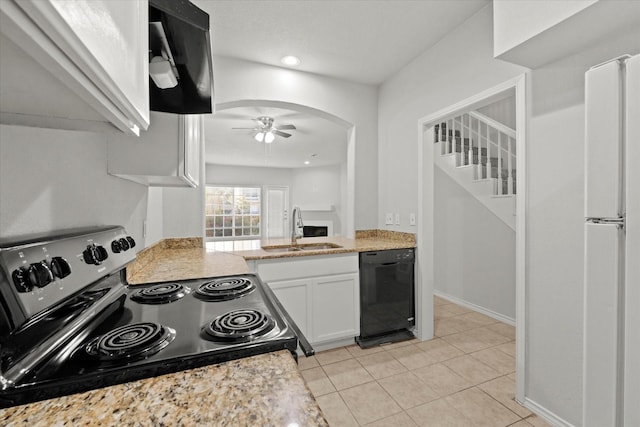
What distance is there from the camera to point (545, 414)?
1688 mm

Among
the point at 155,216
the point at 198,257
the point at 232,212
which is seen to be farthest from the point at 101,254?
the point at 232,212

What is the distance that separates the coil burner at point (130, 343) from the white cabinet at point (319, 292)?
1554 mm

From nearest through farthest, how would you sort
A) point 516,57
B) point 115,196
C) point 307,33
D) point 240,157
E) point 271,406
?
point 271,406
point 115,196
point 516,57
point 307,33
point 240,157

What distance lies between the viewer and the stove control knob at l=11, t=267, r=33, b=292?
1.91 feet

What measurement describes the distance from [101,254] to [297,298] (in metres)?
1.68

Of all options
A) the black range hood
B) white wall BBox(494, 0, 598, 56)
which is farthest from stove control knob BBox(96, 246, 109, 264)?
white wall BBox(494, 0, 598, 56)

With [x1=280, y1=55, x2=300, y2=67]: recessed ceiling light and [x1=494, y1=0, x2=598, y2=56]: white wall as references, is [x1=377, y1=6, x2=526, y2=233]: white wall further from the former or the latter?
[x1=280, y1=55, x2=300, y2=67]: recessed ceiling light

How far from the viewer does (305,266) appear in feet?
8.14

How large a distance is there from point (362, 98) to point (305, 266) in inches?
79.8

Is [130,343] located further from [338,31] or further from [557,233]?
[338,31]

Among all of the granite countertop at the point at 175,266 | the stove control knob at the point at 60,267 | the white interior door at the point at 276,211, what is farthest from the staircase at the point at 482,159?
the white interior door at the point at 276,211

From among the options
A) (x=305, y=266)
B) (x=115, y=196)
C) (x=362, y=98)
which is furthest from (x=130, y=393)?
(x=362, y=98)

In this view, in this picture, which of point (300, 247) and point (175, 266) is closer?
point (175, 266)

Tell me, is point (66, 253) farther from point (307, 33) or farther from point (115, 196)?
point (307, 33)
